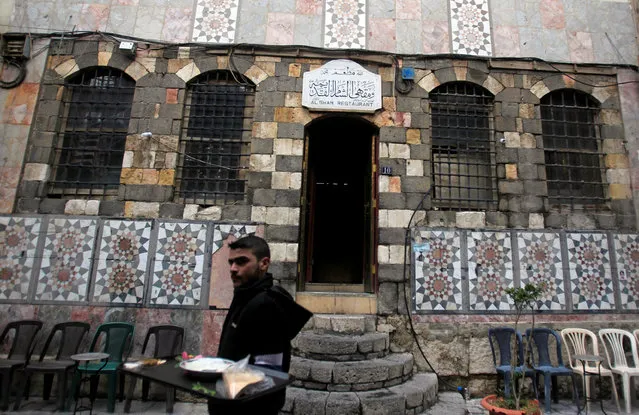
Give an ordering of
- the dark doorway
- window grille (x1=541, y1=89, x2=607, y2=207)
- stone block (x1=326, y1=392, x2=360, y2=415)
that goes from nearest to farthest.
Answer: stone block (x1=326, y1=392, x2=360, y2=415) → window grille (x1=541, y1=89, x2=607, y2=207) → the dark doorway

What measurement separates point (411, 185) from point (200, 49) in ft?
13.5

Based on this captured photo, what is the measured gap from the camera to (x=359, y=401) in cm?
414

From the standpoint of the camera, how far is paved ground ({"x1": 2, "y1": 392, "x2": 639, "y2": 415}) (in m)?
4.47

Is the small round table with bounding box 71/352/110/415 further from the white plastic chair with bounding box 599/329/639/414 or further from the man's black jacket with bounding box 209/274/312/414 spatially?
the white plastic chair with bounding box 599/329/639/414

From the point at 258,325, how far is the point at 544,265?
5350 mm

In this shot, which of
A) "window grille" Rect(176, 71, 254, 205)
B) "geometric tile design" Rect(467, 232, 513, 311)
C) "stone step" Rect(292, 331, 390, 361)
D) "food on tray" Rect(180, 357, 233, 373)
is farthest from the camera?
"window grille" Rect(176, 71, 254, 205)

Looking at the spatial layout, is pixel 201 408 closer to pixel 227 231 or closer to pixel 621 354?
pixel 227 231

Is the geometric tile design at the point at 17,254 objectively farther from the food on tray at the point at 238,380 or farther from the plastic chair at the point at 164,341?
the food on tray at the point at 238,380

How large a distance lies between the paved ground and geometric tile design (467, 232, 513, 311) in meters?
1.34

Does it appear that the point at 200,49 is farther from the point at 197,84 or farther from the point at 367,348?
the point at 367,348

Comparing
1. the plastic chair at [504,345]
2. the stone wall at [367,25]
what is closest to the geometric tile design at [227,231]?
the stone wall at [367,25]

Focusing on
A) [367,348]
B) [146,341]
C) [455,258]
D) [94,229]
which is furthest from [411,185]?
[94,229]

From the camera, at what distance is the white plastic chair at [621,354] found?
4836 mm

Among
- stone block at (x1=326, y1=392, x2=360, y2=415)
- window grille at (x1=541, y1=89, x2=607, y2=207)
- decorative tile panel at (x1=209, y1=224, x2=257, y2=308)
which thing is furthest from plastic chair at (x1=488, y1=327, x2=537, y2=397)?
decorative tile panel at (x1=209, y1=224, x2=257, y2=308)
